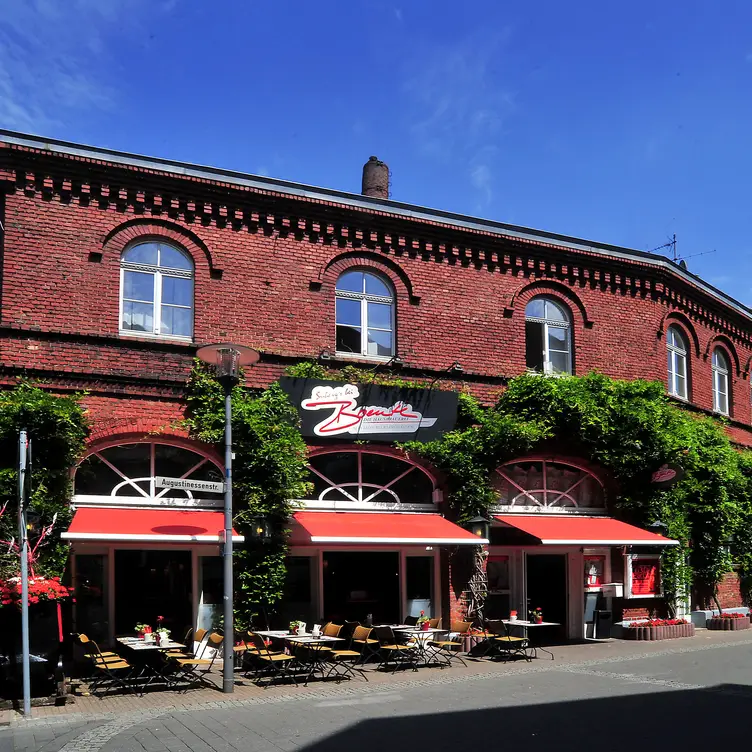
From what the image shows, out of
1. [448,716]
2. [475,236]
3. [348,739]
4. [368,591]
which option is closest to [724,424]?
[475,236]

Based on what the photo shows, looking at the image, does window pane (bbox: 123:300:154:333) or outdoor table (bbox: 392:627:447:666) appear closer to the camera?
outdoor table (bbox: 392:627:447:666)

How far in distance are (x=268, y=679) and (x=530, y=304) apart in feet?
32.1

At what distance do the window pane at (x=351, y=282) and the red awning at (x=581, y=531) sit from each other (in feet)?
17.2

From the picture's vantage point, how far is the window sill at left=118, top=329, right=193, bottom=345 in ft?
50.5

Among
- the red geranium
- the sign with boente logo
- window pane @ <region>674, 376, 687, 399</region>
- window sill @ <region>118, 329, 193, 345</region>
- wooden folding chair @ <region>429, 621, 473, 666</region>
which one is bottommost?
wooden folding chair @ <region>429, 621, 473, 666</region>

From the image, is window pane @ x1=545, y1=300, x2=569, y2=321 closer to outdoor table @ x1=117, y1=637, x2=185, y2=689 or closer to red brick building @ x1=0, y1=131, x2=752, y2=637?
red brick building @ x1=0, y1=131, x2=752, y2=637

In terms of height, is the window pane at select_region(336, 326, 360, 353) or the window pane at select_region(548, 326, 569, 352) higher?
the window pane at select_region(548, 326, 569, 352)

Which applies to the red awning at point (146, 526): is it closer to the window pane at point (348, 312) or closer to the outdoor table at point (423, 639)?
the outdoor table at point (423, 639)

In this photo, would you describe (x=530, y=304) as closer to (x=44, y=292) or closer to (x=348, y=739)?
(x=44, y=292)

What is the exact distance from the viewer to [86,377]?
14789 mm

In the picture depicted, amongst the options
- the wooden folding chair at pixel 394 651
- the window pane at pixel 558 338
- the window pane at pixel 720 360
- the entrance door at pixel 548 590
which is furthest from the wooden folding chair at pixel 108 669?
the window pane at pixel 720 360

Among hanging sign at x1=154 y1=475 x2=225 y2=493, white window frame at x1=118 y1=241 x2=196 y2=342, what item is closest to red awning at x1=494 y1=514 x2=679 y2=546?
hanging sign at x1=154 y1=475 x2=225 y2=493

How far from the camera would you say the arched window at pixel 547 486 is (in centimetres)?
1839

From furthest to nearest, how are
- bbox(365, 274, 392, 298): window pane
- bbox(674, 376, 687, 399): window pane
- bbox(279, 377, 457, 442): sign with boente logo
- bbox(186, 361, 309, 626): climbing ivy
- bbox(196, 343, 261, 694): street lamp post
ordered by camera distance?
bbox(674, 376, 687, 399): window pane → bbox(365, 274, 392, 298): window pane → bbox(279, 377, 457, 442): sign with boente logo → bbox(186, 361, 309, 626): climbing ivy → bbox(196, 343, 261, 694): street lamp post
